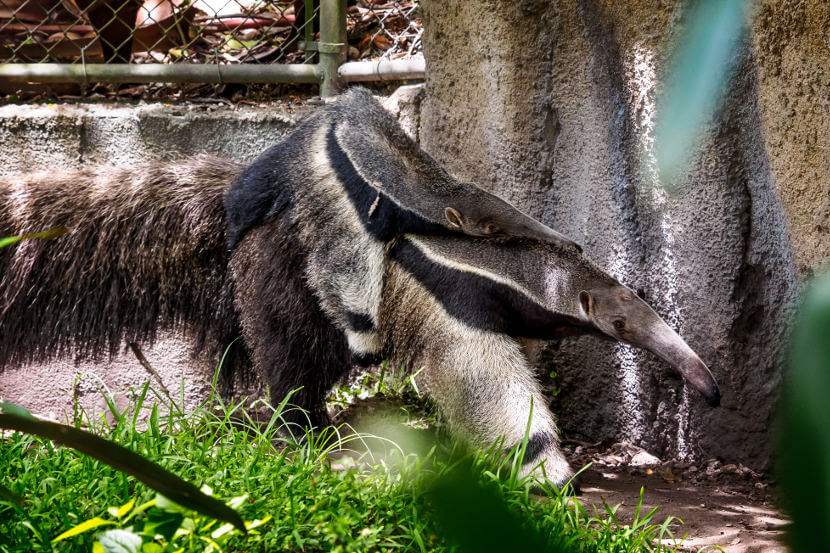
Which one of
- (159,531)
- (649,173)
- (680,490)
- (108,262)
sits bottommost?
(680,490)

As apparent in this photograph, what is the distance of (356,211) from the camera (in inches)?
155

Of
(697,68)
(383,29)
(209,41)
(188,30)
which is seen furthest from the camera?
(209,41)

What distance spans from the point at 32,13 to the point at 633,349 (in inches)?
175

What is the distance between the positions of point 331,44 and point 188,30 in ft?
3.83

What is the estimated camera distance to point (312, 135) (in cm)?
420

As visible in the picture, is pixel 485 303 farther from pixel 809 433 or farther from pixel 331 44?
pixel 809 433

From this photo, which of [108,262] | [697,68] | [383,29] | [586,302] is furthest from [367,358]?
[697,68]

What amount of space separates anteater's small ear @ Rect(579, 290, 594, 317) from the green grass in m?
0.85

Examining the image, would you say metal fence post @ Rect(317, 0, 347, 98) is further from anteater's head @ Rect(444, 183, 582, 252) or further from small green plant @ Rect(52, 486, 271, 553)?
small green plant @ Rect(52, 486, 271, 553)

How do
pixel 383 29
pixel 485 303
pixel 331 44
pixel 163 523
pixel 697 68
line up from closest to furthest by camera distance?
pixel 697 68
pixel 163 523
pixel 485 303
pixel 331 44
pixel 383 29

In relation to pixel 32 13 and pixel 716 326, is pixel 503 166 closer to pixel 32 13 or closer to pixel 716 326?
pixel 716 326

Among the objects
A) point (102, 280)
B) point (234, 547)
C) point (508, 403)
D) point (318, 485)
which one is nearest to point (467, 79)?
point (508, 403)

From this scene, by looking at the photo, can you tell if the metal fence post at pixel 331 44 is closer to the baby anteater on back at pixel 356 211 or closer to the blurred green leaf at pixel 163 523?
the baby anteater on back at pixel 356 211

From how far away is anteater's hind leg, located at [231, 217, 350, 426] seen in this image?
4000 millimetres
